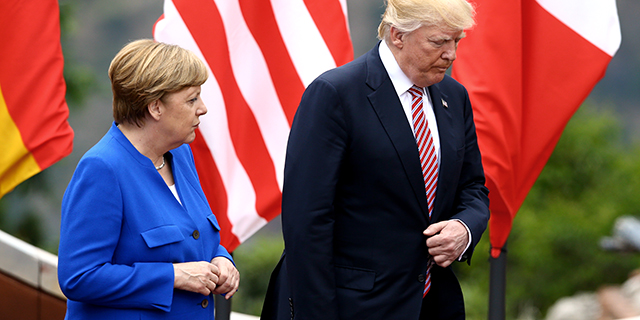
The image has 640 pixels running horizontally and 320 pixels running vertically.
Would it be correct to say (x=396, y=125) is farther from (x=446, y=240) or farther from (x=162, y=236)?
(x=162, y=236)

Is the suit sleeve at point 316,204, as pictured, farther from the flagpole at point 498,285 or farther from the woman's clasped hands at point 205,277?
the flagpole at point 498,285

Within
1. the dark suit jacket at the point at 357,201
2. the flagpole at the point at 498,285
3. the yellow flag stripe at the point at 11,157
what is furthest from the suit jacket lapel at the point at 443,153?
the yellow flag stripe at the point at 11,157

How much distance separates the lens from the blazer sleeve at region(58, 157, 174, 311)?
1613mm

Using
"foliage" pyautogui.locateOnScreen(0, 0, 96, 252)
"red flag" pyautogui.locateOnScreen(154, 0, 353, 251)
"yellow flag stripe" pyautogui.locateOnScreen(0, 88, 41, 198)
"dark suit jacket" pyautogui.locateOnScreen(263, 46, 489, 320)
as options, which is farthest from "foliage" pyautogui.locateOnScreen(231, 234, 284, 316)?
"dark suit jacket" pyautogui.locateOnScreen(263, 46, 489, 320)

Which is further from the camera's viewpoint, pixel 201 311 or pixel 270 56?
pixel 270 56

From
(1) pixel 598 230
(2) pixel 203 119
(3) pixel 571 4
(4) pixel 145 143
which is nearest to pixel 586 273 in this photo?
(1) pixel 598 230

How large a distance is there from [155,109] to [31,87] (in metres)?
1.26

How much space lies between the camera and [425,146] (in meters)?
1.91

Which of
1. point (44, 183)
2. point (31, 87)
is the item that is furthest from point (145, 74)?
point (44, 183)

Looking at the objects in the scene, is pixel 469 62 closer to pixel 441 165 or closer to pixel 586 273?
pixel 441 165

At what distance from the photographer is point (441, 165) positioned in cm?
192

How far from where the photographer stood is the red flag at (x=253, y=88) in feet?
8.60

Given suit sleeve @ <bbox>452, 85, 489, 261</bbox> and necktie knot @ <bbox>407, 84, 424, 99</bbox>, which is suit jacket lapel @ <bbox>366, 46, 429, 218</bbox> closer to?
necktie knot @ <bbox>407, 84, 424, 99</bbox>

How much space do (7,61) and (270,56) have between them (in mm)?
1073
